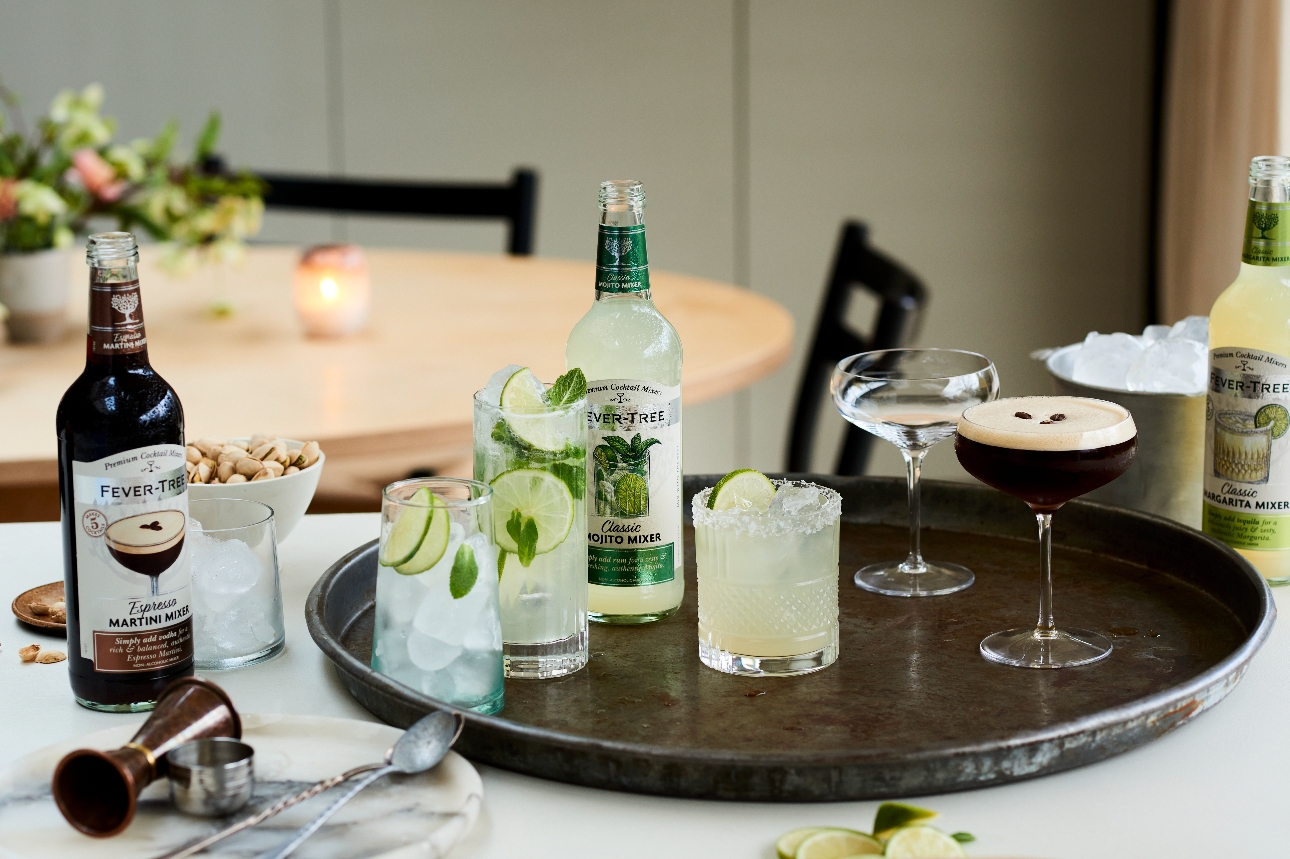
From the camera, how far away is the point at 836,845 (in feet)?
2.30

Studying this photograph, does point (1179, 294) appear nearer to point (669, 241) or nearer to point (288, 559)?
point (669, 241)

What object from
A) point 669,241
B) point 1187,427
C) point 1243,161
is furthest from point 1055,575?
point 669,241

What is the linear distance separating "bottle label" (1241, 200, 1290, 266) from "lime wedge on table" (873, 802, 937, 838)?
0.55 meters

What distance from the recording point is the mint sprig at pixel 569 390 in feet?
3.03

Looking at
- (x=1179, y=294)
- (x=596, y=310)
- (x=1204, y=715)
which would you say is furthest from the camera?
(x=1179, y=294)

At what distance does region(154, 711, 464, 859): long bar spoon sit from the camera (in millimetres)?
676

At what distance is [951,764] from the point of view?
0.75 metres

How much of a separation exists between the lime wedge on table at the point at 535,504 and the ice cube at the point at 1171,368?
518 millimetres

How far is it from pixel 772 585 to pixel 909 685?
105mm

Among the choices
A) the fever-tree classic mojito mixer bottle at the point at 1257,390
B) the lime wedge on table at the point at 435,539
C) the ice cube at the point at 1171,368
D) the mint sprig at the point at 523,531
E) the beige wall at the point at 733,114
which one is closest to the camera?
the lime wedge on table at the point at 435,539

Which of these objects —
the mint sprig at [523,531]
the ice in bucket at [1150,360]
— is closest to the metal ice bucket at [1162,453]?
the ice in bucket at [1150,360]

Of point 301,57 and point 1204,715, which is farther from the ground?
point 301,57

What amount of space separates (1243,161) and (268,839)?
2.92m

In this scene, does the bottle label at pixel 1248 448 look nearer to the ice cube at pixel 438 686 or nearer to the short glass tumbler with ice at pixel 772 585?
the short glass tumbler with ice at pixel 772 585
